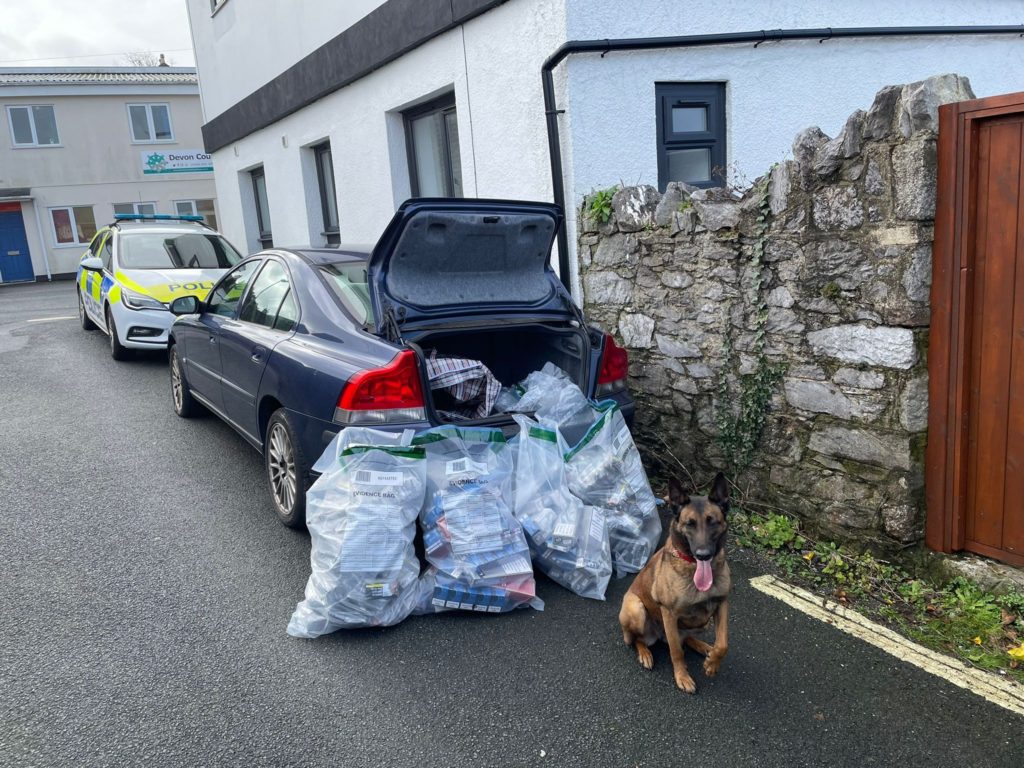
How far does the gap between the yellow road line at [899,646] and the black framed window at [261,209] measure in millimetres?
12322

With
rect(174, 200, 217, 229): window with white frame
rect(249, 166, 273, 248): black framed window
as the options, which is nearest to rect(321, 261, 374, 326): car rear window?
rect(249, 166, 273, 248): black framed window

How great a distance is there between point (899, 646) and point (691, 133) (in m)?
4.66

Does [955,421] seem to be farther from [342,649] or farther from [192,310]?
[192,310]

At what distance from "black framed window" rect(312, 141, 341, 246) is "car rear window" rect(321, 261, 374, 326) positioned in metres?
6.63

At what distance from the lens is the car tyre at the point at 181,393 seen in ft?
Answer: 22.6

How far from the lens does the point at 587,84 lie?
19.8 feet

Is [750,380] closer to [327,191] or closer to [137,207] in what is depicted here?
[327,191]

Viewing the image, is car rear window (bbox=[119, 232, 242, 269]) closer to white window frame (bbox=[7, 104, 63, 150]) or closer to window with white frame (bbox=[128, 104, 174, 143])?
window with white frame (bbox=[128, 104, 174, 143])

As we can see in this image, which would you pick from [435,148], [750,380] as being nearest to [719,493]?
[750,380]

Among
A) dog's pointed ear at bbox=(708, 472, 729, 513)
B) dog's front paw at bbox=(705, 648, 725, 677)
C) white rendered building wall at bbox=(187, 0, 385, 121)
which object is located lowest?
dog's front paw at bbox=(705, 648, 725, 677)

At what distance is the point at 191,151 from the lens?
94.4 feet

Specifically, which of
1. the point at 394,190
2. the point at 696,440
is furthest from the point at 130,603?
the point at 394,190

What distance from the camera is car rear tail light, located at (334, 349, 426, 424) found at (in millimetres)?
3867

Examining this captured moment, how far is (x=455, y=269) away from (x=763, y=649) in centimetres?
262
